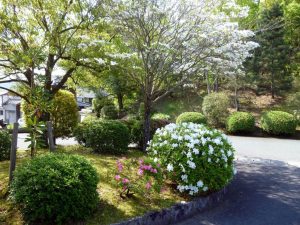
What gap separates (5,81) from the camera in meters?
6.25

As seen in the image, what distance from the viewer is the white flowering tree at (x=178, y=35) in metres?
6.16

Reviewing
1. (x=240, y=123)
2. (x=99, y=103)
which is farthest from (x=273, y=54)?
(x=99, y=103)

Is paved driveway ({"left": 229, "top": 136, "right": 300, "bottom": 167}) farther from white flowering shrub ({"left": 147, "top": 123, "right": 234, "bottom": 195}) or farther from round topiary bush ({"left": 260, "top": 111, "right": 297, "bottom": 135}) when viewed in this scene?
white flowering shrub ({"left": 147, "top": 123, "right": 234, "bottom": 195})

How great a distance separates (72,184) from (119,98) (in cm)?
1559

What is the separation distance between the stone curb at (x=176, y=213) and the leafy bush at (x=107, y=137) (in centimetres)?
270

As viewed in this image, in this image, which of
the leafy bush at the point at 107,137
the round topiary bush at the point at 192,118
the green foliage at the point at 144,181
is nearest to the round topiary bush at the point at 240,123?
the round topiary bush at the point at 192,118

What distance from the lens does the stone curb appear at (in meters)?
3.63

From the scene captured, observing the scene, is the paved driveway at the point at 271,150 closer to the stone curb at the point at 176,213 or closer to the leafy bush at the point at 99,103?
the stone curb at the point at 176,213

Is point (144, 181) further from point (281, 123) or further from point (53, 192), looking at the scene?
point (281, 123)

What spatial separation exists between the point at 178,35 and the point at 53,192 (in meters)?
4.62

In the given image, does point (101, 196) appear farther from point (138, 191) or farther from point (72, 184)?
point (72, 184)

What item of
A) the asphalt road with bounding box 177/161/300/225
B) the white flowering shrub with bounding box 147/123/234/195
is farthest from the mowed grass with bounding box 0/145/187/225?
the asphalt road with bounding box 177/161/300/225

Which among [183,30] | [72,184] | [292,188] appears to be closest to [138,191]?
[72,184]

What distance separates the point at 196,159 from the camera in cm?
441
